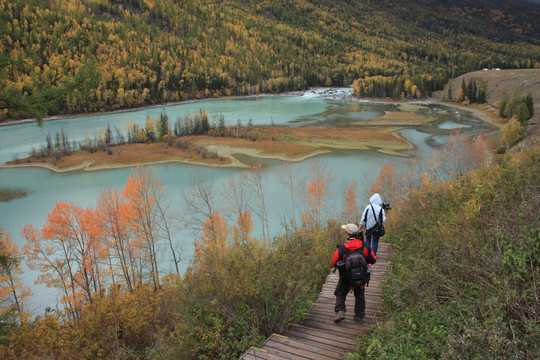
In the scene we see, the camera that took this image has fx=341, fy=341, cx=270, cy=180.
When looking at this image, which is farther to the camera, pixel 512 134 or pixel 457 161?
pixel 512 134

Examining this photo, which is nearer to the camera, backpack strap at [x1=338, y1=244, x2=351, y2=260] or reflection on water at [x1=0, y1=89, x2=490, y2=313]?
backpack strap at [x1=338, y1=244, x2=351, y2=260]

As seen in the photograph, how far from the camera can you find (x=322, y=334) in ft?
18.0

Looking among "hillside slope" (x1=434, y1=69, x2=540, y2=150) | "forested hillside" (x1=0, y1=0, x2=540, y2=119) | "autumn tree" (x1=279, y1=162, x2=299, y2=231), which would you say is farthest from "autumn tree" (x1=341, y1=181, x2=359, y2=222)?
"forested hillside" (x1=0, y1=0, x2=540, y2=119)

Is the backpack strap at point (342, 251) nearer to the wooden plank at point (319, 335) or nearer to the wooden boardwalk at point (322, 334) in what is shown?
the wooden boardwalk at point (322, 334)

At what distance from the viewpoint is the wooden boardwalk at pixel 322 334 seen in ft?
15.9

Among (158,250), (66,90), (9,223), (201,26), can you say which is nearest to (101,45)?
(201,26)

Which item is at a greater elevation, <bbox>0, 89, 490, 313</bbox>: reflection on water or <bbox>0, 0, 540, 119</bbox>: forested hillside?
<bbox>0, 0, 540, 119</bbox>: forested hillside

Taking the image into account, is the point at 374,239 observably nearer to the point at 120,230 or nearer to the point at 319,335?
the point at 319,335

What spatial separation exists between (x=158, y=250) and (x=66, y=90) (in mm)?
19302

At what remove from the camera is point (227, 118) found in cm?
7719

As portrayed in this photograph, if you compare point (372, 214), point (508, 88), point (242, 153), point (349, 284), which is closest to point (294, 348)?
point (349, 284)

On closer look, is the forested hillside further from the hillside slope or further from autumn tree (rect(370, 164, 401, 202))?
autumn tree (rect(370, 164, 401, 202))

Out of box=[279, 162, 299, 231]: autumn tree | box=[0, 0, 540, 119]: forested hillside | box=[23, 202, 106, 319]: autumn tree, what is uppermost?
box=[0, 0, 540, 119]: forested hillside

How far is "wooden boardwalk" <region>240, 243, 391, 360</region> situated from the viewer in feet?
15.9
